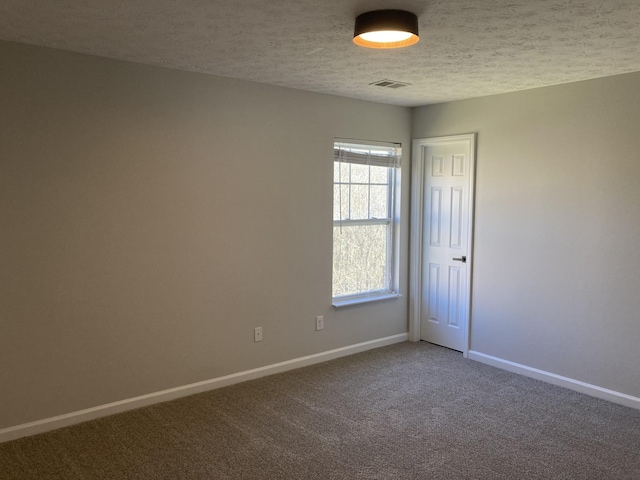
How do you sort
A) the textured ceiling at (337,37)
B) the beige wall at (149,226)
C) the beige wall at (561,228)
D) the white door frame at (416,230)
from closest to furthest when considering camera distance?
1. the textured ceiling at (337,37)
2. the beige wall at (149,226)
3. the beige wall at (561,228)
4. the white door frame at (416,230)

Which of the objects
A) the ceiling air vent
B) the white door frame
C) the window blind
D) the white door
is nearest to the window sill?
the white door frame


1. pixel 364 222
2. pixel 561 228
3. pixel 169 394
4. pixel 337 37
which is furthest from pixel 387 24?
pixel 169 394

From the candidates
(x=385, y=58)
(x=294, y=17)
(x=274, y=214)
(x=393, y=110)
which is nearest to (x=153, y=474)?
(x=274, y=214)

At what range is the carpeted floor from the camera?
A: 111 inches

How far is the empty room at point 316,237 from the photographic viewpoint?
283 centimetres

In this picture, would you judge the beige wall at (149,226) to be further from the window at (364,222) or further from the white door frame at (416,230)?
the white door frame at (416,230)

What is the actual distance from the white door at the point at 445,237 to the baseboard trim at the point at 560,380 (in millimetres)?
248

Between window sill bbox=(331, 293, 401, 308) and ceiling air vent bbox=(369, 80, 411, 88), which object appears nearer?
ceiling air vent bbox=(369, 80, 411, 88)

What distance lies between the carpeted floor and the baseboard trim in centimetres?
7

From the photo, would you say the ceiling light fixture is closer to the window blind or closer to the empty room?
the empty room

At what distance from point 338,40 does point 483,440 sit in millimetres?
2497

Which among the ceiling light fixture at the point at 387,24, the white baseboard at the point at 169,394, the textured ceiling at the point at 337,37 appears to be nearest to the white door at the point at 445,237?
the white baseboard at the point at 169,394

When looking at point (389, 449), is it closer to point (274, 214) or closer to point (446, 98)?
point (274, 214)

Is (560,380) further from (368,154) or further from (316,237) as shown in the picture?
(368,154)
